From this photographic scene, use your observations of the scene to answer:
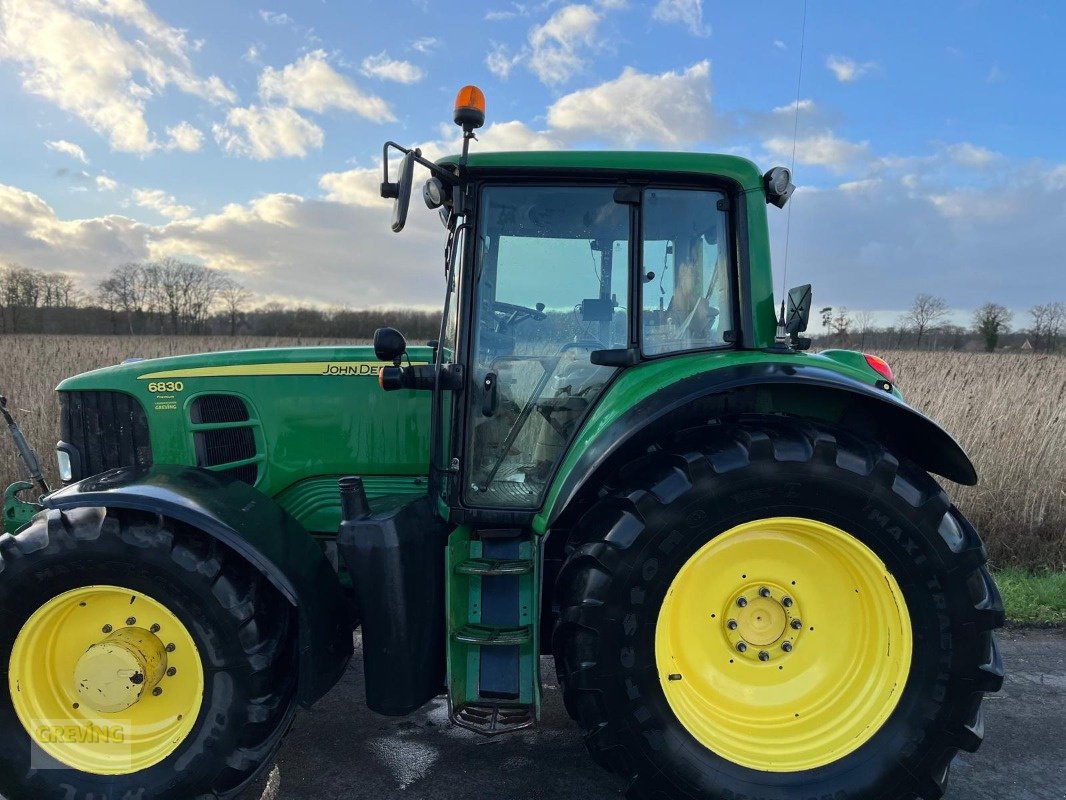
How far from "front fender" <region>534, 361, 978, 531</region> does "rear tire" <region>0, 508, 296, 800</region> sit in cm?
109

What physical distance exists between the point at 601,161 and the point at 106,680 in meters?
2.49

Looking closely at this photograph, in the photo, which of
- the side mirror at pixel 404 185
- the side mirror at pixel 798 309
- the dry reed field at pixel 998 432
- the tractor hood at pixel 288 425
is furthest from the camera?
the dry reed field at pixel 998 432

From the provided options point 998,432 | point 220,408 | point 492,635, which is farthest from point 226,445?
point 998,432

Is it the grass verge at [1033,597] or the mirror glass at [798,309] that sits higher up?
the mirror glass at [798,309]

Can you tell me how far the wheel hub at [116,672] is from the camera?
2.32 m

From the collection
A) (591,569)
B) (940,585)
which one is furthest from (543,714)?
(940,585)

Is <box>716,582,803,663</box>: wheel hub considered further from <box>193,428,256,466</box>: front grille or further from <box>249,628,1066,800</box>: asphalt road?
<box>193,428,256,466</box>: front grille

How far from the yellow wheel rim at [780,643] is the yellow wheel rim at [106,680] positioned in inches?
67.6

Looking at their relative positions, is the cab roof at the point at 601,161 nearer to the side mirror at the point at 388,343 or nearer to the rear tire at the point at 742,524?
the side mirror at the point at 388,343

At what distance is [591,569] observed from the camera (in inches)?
87.9

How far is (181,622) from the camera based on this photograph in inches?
92.2

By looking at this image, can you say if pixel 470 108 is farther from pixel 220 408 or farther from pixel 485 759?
pixel 485 759

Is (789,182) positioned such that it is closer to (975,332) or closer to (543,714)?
(543,714)

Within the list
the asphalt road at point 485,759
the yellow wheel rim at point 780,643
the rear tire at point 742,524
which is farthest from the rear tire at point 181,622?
the yellow wheel rim at point 780,643
